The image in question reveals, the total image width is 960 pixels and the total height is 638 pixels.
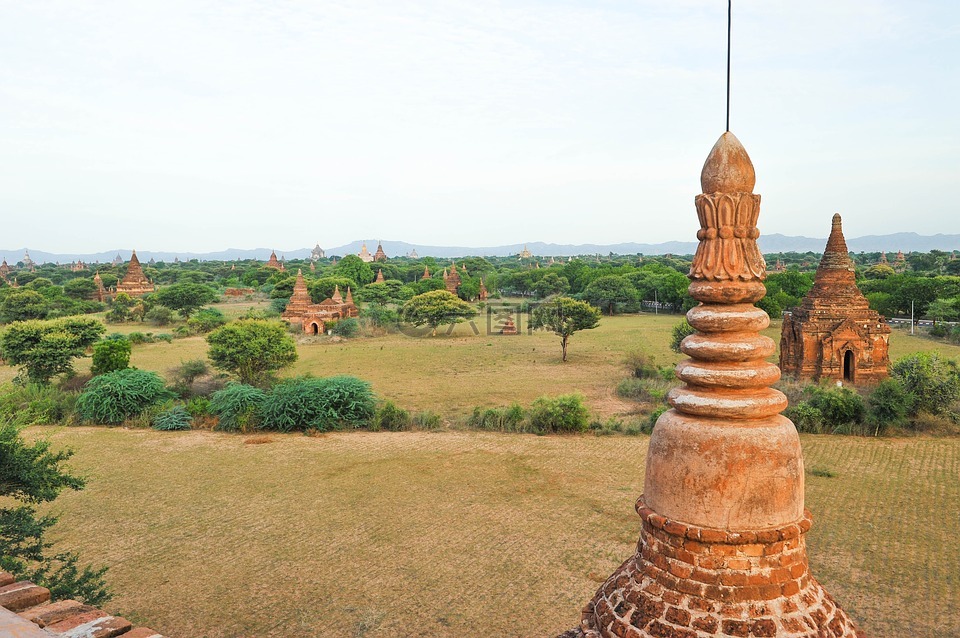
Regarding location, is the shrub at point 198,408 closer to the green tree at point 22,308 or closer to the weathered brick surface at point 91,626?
the weathered brick surface at point 91,626

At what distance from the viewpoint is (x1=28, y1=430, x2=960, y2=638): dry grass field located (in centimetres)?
850

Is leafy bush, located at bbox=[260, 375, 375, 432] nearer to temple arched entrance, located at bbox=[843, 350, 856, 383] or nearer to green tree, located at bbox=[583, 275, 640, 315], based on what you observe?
temple arched entrance, located at bbox=[843, 350, 856, 383]

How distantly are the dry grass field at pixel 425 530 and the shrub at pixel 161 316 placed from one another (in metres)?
30.1

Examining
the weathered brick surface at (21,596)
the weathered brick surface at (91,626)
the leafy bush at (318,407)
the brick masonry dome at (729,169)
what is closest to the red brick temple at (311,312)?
the leafy bush at (318,407)

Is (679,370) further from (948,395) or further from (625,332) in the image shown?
(625,332)

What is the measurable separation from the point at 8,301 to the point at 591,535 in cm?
4551

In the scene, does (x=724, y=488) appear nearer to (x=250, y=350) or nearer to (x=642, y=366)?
(x=250, y=350)

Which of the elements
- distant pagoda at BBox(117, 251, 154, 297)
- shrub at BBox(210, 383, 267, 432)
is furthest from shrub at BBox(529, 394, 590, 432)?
distant pagoda at BBox(117, 251, 154, 297)

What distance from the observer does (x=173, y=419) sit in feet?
60.6

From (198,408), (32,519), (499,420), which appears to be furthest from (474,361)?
(32,519)

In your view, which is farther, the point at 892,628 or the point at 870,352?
the point at 870,352

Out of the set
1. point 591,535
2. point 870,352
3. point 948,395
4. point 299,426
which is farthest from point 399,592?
point 870,352

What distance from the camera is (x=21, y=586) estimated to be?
11.4 feet

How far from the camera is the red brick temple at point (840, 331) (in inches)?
757
